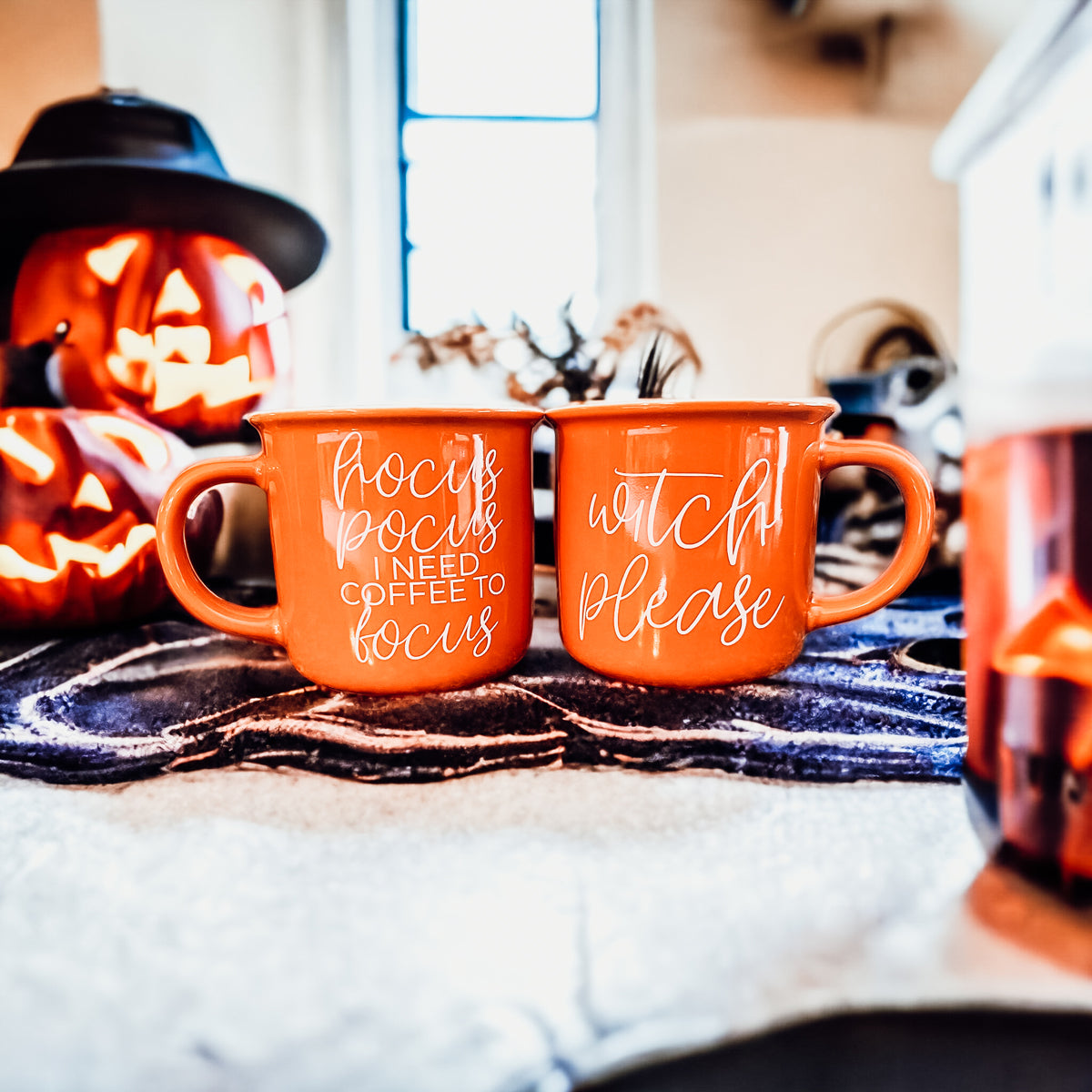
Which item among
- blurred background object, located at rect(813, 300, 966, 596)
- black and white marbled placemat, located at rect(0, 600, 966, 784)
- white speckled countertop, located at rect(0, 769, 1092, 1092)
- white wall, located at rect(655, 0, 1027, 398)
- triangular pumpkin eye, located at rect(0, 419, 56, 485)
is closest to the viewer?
white speckled countertop, located at rect(0, 769, 1092, 1092)

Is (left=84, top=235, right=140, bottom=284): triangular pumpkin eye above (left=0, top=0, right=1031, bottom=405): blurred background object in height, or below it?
below

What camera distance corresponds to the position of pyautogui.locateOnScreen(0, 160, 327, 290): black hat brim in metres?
0.58

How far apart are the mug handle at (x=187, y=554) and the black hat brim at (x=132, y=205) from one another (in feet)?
1.24

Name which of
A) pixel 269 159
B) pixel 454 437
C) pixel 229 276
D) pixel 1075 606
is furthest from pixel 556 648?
pixel 269 159

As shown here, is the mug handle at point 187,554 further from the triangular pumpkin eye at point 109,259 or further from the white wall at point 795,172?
the white wall at point 795,172

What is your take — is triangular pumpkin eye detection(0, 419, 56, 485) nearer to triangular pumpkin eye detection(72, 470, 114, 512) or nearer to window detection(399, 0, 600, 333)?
triangular pumpkin eye detection(72, 470, 114, 512)

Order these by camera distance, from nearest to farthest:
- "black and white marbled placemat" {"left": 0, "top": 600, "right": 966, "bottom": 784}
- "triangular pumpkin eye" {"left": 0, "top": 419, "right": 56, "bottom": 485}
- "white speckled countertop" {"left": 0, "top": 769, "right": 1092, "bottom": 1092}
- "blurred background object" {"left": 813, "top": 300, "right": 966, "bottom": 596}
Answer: "white speckled countertop" {"left": 0, "top": 769, "right": 1092, "bottom": 1092} → "black and white marbled placemat" {"left": 0, "top": 600, "right": 966, "bottom": 784} → "triangular pumpkin eye" {"left": 0, "top": 419, "right": 56, "bottom": 485} → "blurred background object" {"left": 813, "top": 300, "right": 966, "bottom": 596}

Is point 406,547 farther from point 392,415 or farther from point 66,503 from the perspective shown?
point 66,503

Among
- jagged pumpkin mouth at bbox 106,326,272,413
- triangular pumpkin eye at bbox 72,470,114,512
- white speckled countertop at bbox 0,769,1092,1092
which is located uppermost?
jagged pumpkin mouth at bbox 106,326,272,413

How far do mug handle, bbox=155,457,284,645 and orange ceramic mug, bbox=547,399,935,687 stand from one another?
6.6 inches

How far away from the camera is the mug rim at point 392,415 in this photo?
331mm

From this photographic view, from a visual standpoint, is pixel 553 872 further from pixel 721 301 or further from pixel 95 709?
pixel 721 301

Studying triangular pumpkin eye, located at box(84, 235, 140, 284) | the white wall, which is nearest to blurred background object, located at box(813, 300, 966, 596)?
the white wall

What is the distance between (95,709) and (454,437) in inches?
9.0
